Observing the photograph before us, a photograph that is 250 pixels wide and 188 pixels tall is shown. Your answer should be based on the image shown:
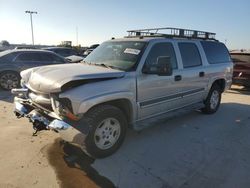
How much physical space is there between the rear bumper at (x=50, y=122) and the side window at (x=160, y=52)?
1816 millimetres

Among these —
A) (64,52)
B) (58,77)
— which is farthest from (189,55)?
(64,52)

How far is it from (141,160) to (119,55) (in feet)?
6.29

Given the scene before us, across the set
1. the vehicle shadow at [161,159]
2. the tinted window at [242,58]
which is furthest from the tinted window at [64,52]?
the vehicle shadow at [161,159]

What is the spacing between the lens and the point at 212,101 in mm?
6973

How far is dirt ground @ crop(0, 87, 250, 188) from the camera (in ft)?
11.7

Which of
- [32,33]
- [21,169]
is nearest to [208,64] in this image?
[21,169]

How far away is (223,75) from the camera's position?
705 centimetres

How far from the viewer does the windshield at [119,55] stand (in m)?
4.55

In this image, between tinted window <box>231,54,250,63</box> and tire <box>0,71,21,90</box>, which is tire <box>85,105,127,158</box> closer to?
tire <box>0,71,21,90</box>

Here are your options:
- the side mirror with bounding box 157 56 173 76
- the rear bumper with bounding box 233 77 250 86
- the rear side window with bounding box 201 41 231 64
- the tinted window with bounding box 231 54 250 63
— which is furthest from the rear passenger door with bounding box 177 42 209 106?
the tinted window with bounding box 231 54 250 63

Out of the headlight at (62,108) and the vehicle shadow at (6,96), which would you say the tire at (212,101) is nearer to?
the headlight at (62,108)

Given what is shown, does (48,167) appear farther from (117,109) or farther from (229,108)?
(229,108)

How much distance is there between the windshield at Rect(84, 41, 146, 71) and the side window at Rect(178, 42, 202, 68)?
118 cm

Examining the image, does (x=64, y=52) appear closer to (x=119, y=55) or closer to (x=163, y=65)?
(x=119, y=55)
